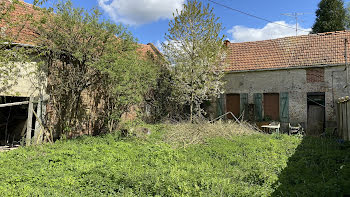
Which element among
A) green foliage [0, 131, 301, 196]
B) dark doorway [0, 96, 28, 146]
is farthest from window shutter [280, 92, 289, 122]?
dark doorway [0, 96, 28, 146]

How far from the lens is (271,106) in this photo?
15703mm

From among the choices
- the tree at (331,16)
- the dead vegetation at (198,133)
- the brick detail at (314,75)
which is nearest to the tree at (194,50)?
the dead vegetation at (198,133)

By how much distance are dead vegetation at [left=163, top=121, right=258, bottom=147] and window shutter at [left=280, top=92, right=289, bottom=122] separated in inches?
164

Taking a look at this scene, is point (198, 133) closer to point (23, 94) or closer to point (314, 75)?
point (23, 94)

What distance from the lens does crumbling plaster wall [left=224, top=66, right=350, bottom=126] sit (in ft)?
46.3

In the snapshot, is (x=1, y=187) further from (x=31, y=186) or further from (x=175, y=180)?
(x=175, y=180)

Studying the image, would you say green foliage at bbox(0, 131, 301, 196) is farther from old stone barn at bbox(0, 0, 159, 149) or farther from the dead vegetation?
old stone barn at bbox(0, 0, 159, 149)

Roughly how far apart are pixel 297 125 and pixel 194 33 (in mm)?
8501

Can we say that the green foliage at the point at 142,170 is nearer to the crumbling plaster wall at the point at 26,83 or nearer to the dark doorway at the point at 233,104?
the crumbling plaster wall at the point at 26,83

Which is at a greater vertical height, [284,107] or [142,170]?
[284,107]

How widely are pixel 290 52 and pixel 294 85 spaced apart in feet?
8.23

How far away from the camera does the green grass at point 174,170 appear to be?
489 centimetres

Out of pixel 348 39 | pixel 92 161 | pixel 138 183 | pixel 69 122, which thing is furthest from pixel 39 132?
pixel 348 39

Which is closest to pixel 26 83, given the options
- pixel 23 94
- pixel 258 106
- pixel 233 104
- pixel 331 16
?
pixel 23 94
